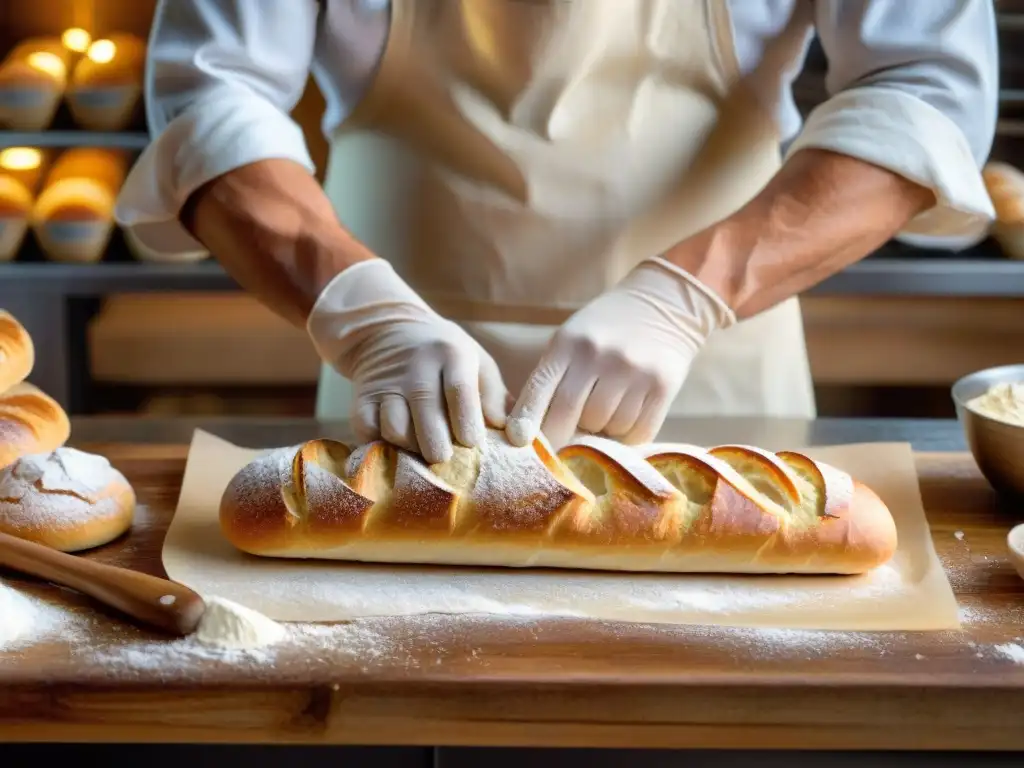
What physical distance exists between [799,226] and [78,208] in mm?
1739

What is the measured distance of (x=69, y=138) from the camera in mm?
2732

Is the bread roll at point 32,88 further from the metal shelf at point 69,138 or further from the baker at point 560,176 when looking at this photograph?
the baker at point 560,176

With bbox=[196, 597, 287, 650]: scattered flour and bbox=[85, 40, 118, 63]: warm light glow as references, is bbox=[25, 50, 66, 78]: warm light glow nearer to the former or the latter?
bbox=[85, 40, 118, 63]: warm light glow

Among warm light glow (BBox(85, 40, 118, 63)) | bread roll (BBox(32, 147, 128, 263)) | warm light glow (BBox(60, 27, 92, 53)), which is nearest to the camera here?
bread roll (BBox(32, 147, 128, 263))

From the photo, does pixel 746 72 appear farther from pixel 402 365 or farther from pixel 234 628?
pixel 234 628

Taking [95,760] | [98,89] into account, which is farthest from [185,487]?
[98,89]

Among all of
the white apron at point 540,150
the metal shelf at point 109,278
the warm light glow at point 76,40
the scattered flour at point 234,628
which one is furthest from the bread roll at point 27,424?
the warm light glow at point 76,40

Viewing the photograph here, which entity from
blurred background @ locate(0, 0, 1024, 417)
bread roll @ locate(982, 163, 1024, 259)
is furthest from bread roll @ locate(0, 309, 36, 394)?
bread roll @ locate(982, 163, 1024, 259)

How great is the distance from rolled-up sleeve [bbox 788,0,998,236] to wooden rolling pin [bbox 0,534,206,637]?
1.03m

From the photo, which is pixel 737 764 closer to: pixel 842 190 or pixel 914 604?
pixel 914 604

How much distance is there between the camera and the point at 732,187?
1782 mm

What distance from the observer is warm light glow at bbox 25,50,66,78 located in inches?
107

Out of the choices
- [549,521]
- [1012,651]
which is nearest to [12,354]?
[549,521]

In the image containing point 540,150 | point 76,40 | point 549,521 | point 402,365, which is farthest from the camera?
point 76,40
